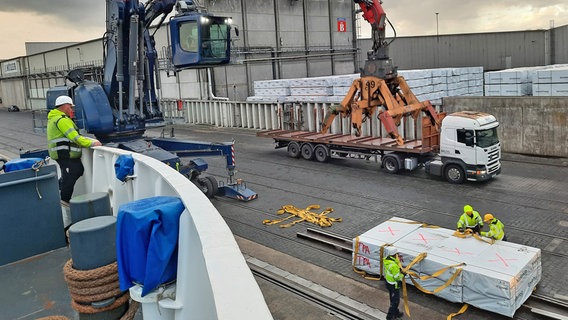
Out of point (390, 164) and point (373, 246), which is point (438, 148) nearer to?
point (390, 164)

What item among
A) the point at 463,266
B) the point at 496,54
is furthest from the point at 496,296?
the point at 496,54

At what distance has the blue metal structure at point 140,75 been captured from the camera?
39.4ft

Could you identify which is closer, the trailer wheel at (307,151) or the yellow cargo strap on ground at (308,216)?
the yellow cargo strap on ground at (308,216)

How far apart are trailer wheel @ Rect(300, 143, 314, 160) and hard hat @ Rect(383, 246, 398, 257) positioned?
10089 millimetres

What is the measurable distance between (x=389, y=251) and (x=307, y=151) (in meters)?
10.4

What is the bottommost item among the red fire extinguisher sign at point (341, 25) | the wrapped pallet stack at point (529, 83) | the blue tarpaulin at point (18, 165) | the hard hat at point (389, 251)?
the hard hat at point (389, 251)

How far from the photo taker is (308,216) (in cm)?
1146

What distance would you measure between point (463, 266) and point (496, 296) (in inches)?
24.1

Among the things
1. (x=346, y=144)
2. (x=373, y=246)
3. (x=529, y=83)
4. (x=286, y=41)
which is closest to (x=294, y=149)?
(x=346, y=144)

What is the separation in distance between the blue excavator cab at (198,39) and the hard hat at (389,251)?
7.34m

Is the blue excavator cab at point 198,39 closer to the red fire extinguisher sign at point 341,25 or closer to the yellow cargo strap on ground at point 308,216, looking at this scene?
the yellow cargo strap on ground at point 308,216

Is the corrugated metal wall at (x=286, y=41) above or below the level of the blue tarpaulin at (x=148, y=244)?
above

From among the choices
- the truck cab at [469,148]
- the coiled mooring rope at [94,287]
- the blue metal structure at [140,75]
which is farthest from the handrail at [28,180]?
the truck cab at [469,148]

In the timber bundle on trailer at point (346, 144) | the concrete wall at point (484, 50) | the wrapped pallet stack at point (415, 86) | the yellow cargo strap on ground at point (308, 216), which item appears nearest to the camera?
the yellow cargo strap on ground at point (308, 216)
